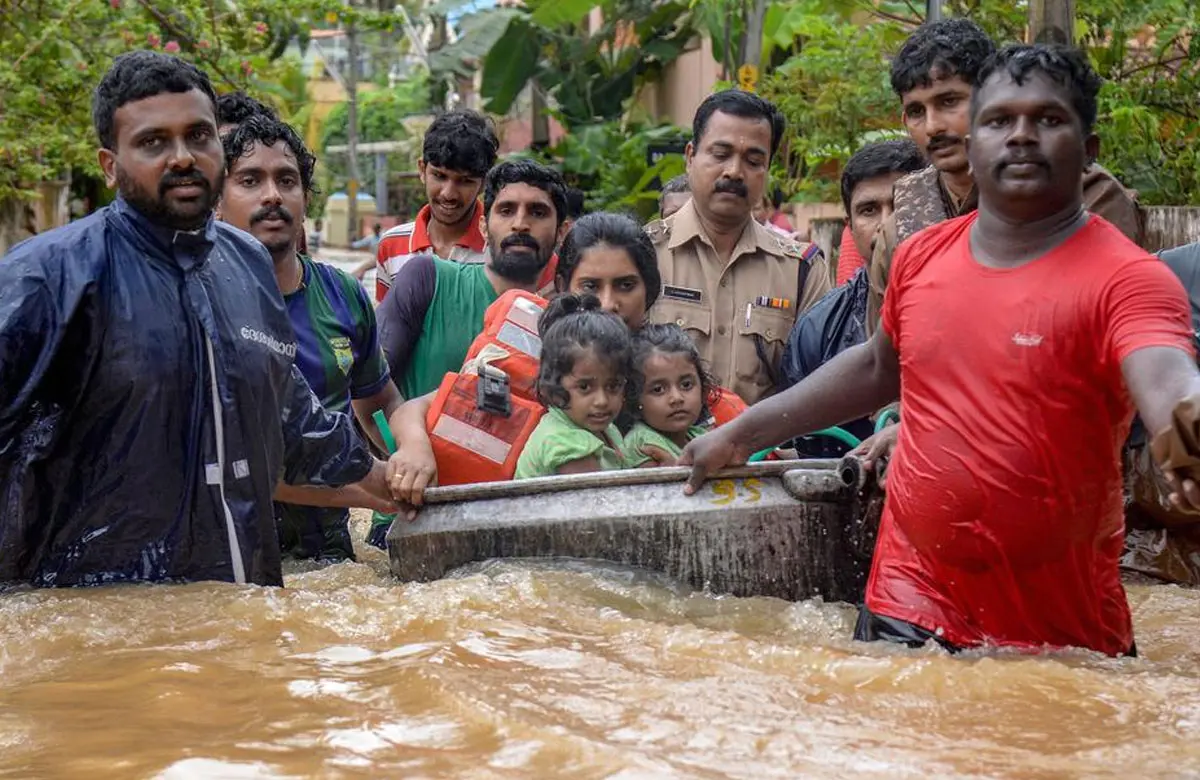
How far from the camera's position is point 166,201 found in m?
4.02

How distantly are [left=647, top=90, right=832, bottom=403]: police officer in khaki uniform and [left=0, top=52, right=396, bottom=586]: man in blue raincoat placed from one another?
2.22 meters

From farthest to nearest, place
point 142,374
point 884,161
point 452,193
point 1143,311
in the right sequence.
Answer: point 452,193
point 884,161
point 142,374
point 1143,311

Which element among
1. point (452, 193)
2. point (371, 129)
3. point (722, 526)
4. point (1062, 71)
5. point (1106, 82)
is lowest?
point (722, 526)

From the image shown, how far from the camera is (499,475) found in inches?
200

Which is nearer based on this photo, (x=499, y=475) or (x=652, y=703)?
(x=652, y=703)

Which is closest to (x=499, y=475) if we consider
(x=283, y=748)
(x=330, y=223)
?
(x=283, y=748)

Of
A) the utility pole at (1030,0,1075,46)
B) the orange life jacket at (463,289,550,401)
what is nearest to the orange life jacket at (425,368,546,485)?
the orange life jacket at (463,289,550,401)

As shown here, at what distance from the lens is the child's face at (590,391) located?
5.07 m

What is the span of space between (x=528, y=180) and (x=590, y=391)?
1.43m

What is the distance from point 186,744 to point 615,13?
14878 millimetres

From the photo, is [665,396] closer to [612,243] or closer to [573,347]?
[573,347]

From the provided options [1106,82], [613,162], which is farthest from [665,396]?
[613,162]

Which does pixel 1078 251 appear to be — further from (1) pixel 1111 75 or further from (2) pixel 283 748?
(1) pixel 1111 75

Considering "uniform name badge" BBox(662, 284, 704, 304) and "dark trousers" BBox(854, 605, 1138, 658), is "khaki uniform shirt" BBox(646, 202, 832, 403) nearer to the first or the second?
"uniform name badge" BBox(662, 284, 704, 304)
